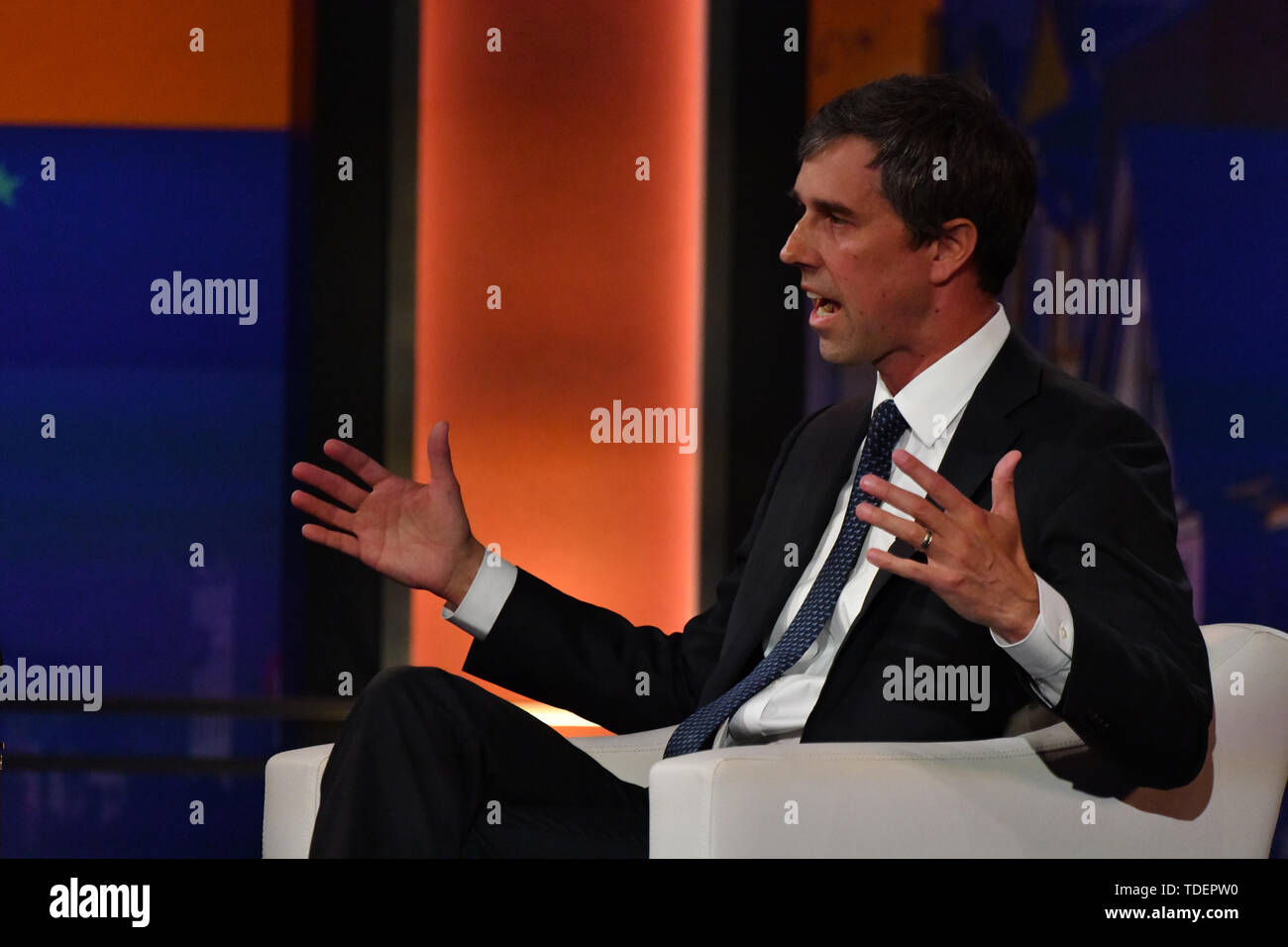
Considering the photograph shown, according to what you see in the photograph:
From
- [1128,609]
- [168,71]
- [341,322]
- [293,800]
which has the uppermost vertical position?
[168,71]

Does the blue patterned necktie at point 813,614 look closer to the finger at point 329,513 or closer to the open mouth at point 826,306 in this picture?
the open mouth at point 826,306

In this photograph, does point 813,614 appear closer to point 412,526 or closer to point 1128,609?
point 1128,609

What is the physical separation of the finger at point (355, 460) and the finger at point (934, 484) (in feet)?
2.43

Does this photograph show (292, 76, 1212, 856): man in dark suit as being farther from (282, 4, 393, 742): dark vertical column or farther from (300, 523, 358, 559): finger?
(282, 4, 393, 742): dark vertical column

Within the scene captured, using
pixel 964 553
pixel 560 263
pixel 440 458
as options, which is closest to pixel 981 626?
pixel 964 553

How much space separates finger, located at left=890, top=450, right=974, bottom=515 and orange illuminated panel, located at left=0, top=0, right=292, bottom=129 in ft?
8.15

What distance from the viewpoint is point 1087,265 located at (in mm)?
3480

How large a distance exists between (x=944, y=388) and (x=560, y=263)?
5.76 ft

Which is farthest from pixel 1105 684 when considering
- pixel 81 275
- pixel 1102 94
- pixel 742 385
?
pixel 81 275

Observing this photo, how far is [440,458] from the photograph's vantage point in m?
1.96

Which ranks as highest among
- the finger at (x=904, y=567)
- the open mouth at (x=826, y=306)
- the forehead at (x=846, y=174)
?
the forehead at (x=846, y=174)

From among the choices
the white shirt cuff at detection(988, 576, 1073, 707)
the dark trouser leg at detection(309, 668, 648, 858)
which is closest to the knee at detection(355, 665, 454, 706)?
the dark trouser leg at detection(309, 668, 648, 858)

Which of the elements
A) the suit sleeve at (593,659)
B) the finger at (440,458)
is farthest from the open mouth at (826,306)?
the finger at (440,458)

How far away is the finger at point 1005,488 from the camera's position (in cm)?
148
